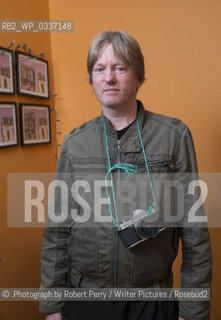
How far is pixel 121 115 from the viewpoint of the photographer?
4.00 ft

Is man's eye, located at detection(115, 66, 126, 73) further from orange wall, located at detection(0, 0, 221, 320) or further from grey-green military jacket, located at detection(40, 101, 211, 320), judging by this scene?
orange wall, located at detection(0, 0, 221, 320)

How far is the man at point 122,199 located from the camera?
1.14 meters

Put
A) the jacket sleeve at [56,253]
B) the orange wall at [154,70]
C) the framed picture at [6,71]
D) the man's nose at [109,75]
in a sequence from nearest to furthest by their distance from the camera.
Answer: the man's nose at [109,75]
the jacket sleeve at [56,253]
the framed picture at [6,71]
the orange wall at [154,70]

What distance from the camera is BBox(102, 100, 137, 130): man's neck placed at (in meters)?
1.21

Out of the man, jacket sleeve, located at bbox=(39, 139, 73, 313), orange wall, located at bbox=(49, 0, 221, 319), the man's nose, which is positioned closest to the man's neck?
the man

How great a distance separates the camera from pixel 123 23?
6.33ft

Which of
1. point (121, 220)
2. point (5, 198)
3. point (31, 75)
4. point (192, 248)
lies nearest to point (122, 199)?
point (121, 220)

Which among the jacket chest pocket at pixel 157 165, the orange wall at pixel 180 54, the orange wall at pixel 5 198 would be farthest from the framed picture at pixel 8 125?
the jacket chest pocket at pixel 157 165

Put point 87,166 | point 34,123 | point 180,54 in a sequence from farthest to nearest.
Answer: point 34,123 < point 180,54 < point 87,166

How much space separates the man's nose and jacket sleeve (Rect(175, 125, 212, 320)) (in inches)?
13.6

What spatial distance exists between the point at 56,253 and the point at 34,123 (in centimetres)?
95

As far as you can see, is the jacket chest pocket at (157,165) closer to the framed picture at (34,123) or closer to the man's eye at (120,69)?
the man's eye at (120,69)

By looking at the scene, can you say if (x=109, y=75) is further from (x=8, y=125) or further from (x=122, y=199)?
A: (x=8, y=125)

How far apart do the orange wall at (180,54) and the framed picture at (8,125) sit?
458 millimetres
